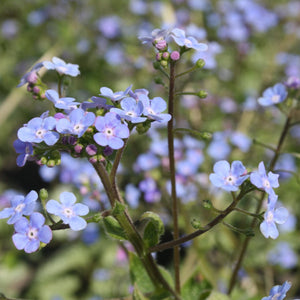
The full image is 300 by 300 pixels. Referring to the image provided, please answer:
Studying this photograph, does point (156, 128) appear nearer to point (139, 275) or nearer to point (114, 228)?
point (139, 275)

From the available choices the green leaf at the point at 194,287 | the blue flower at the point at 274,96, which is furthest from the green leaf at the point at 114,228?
the blue flower at the point at 274,96

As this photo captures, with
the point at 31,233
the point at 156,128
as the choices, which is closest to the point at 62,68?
the point at 31,233

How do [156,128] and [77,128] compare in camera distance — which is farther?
[156,128]

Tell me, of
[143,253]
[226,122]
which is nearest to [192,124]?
[226,122]

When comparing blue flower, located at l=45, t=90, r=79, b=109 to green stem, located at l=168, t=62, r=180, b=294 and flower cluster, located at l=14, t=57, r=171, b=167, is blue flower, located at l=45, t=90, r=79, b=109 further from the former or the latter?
green stem, located at l=168, t=62, r=180, b=294

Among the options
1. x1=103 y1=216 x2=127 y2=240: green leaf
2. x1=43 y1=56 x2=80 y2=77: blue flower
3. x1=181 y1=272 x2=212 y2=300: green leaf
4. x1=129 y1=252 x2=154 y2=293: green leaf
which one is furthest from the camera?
x1=181 y1=272 x2=212 y2=300: green leaf

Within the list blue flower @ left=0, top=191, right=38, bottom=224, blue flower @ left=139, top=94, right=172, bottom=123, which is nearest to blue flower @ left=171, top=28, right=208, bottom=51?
blue flower @ left=139, top=94, right=172, bottom=123
